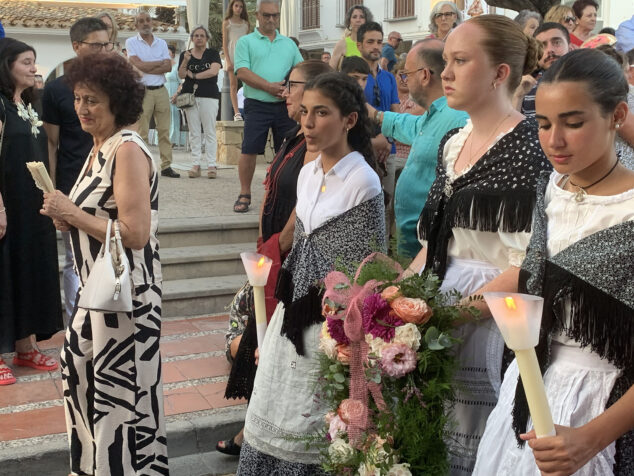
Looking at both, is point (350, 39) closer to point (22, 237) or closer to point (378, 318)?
point (22, 237)

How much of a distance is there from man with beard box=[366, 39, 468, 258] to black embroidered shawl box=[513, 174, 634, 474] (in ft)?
5.58

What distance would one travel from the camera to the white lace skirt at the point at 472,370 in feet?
9.41

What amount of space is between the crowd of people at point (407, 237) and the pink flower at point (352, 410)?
335 millimetres

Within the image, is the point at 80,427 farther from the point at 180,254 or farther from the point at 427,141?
the point at 180,254

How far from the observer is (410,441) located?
102 inches

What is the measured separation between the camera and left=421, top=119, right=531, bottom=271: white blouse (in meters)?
2.68

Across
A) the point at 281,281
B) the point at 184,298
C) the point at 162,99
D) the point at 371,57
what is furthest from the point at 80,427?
the point at 162,99

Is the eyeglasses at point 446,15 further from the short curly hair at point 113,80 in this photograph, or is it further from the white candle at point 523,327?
the white candle at point 523,327

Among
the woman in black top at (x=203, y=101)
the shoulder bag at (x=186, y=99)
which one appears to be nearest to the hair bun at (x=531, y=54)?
the woman in black top at (x=203, y=101)

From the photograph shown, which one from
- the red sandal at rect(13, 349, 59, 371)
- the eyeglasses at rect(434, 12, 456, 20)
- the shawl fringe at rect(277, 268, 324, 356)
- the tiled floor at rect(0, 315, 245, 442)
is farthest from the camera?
the eyeglasses at rect(434, 12, 456, 20)

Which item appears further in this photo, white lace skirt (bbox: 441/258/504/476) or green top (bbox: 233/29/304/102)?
green top (bbox: 233/29/304/102)

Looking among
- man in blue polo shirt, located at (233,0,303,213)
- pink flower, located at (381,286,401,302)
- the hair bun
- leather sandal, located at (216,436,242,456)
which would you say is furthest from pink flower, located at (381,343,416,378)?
man in blue polo shirt, located at (233,0,303,213)

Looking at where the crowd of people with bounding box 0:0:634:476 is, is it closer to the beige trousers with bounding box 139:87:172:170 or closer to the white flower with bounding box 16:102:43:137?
the white flower with bounding box 16:102:43:137

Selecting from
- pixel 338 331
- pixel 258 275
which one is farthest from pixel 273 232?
pixel 338 331
